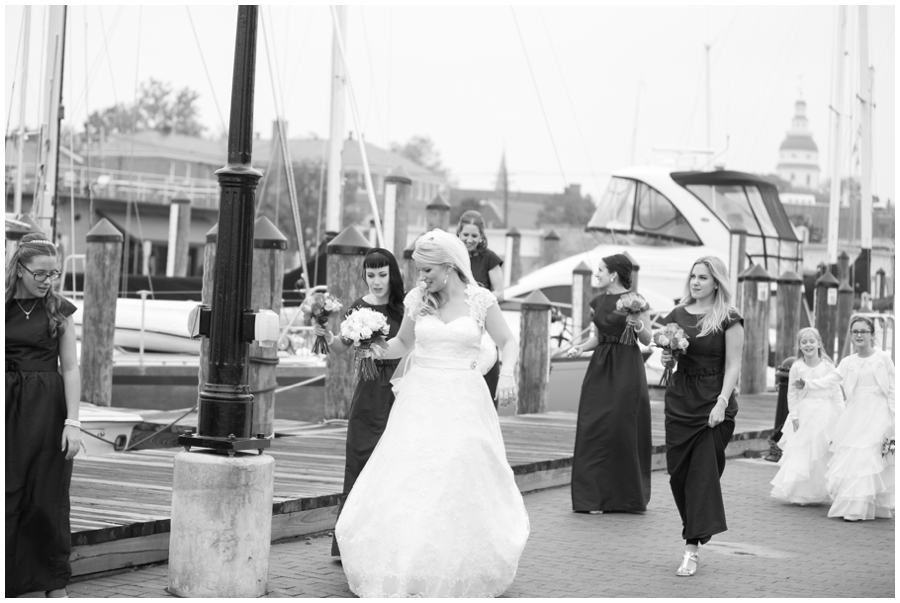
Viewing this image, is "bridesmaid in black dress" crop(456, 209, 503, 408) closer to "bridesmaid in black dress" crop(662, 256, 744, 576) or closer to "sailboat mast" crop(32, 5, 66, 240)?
"bridesmaid in black dress" crop(662, 256, 744, 576)

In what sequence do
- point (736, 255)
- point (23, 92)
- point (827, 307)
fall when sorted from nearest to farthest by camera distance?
point (23, 92)
point (827, 307)
point (736, 255)

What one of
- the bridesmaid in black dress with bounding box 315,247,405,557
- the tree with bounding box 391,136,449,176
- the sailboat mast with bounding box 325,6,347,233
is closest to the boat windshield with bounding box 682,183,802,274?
the sailboat mast with bounding box 325,6,347,233

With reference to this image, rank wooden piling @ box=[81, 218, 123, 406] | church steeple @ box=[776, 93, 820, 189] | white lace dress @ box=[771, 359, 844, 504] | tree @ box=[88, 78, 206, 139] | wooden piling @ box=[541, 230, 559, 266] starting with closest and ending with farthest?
white lace dress @ box=[771, 359, 844, 504], wooden piling @ box=[81, 218, 123, 406], wooden piling @ box=[541, 230, 559, 266], tree @ box=[88, 78, 206, 139], church steeple @ box=[776, 93, 820, 189]

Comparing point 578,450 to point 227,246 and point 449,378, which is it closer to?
point 449,378

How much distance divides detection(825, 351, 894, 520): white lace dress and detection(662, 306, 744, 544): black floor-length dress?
8.20ft

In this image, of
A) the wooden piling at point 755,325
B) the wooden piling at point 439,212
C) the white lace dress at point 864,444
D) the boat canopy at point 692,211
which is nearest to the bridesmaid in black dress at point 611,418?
the white lace dress at point 864,444

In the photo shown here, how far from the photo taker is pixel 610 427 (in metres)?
9.05

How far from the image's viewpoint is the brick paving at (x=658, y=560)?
6297 mm

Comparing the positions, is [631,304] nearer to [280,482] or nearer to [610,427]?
[610,427]

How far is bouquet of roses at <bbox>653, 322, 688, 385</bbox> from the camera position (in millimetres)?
7047

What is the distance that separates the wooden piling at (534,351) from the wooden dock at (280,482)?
698mm

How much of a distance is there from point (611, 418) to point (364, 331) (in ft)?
11.3

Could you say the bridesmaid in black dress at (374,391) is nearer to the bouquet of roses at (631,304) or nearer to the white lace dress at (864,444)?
the bouquet of roses at (631,304)

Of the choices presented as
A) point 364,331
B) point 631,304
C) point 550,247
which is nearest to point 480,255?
point 631,304
